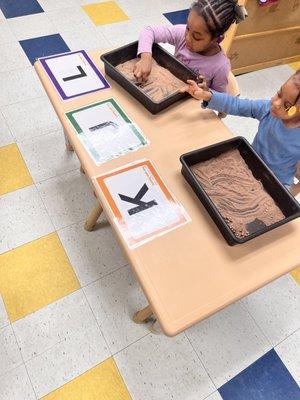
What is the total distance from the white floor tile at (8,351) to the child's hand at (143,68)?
1062 millimetres

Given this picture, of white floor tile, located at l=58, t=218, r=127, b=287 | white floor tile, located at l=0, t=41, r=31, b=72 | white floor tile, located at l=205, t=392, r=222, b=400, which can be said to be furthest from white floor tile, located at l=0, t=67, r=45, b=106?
white floor tile, located at l=205, t=392, r=222, b=400

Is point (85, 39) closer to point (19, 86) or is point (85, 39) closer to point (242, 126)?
point (19, 86)

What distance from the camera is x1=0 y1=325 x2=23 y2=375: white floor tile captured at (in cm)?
120

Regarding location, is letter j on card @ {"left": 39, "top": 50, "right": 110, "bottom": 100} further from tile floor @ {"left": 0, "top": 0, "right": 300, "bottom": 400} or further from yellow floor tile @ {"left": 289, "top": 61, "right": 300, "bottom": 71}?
yellow floor tile @ {"left": 289, "top": 61, "right": 300, "bottom": 71}

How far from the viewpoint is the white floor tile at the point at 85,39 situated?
92.9 inches

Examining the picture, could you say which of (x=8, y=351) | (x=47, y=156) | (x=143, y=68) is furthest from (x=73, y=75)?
(x=8, y=351)

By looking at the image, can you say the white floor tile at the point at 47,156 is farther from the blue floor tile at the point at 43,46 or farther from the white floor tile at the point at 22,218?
the blue floor tile at the point at 43,46

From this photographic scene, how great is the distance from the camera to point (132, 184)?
0.86m

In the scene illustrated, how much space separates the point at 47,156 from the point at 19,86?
2.02ft

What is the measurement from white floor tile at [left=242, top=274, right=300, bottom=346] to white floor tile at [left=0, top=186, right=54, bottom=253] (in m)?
0.99

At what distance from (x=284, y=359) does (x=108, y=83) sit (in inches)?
50.0

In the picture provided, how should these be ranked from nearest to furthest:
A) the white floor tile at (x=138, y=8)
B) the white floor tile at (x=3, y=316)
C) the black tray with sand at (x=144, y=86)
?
1. the black tray with sand at (x=144, y=86)
2. the white floor tile at (x=3, y=316)
3. the white floor tile at (x=138, y=8)

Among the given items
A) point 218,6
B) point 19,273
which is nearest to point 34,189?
point 19,273

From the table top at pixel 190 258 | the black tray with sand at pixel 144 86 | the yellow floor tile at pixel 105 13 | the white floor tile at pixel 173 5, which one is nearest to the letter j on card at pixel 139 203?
the table top at pixel 190 258
